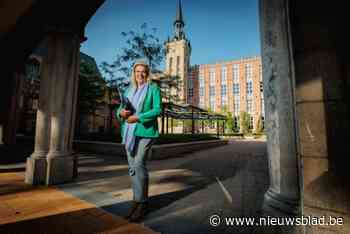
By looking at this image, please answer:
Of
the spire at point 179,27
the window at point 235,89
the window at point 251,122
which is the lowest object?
the window at point 251,122

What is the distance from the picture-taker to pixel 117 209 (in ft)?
7.22

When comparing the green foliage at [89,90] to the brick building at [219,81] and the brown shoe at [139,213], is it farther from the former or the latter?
the brick building at [219,81]

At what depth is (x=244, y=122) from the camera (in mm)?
46469

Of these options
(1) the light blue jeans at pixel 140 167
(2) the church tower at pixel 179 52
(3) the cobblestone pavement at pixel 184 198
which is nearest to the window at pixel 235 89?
(2) the church tower at pixel 179 52

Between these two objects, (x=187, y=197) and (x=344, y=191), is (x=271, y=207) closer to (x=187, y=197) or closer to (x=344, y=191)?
(x=344, y=191)

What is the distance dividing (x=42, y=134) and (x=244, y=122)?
48053mm

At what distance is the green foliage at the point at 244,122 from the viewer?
A: 46281mm

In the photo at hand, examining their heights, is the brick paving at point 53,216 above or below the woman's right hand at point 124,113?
below

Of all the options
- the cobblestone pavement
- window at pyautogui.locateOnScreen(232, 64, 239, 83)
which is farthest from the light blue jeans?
window at pyautogui.locateOnScreen(232, 64, 239, 83)

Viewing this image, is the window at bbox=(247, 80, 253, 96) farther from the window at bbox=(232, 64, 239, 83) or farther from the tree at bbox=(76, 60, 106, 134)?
the tree at bbox=(76, 60, 106, 134)

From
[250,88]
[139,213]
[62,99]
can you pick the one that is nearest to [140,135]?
[139,213]

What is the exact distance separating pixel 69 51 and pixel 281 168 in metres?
4.48

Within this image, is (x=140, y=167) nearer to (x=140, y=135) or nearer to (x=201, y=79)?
(x=140, y=135)

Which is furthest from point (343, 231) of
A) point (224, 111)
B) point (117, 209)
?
point (224, 111)
